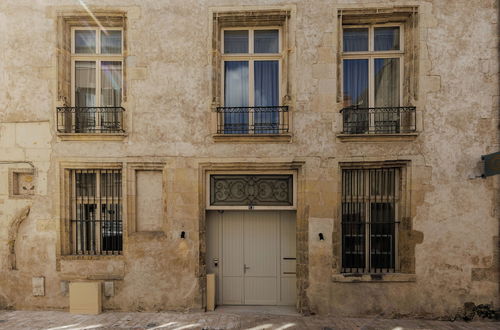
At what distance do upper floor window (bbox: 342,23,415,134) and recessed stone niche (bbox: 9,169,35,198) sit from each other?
6.51m

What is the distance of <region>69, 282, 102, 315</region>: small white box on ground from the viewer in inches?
197

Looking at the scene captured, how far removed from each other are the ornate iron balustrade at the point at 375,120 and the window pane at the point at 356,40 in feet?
4.25

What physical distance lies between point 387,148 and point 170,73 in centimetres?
451

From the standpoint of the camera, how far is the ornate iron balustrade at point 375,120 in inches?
205

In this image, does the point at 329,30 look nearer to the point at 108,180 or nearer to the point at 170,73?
the point at 170,73

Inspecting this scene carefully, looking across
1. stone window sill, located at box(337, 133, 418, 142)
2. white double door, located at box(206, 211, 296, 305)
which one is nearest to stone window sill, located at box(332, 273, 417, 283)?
white double door, located at box(206, 211, 296, 305)

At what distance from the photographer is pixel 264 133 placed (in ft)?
17.3

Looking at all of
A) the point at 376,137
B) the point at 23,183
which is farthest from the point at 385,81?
the point at 23,183

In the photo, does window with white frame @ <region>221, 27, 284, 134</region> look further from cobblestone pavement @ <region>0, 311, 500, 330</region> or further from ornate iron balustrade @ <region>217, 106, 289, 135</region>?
cobblestone pavement @ <region>0, 311, 500, 330</region>

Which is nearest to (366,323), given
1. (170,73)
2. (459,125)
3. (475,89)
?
(459,125)

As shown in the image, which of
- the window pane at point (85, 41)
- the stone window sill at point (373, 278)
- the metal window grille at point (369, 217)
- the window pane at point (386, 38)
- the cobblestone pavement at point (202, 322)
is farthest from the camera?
the window pane at point (85, 41)

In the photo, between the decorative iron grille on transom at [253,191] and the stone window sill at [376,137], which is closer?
the stone window sill at [376,137]

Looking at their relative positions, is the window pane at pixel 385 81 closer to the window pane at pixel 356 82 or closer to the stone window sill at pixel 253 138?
the window pane at pixel 356 82

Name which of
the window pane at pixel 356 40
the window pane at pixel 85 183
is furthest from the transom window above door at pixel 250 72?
the window pane at pixel 85 183
